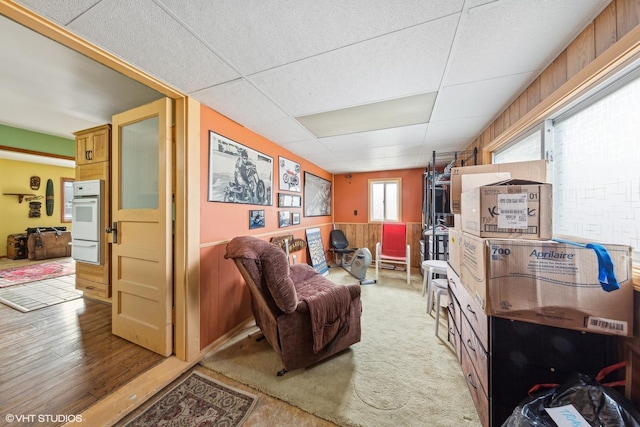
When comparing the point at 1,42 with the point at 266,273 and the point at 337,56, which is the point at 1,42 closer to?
the point at 337,56

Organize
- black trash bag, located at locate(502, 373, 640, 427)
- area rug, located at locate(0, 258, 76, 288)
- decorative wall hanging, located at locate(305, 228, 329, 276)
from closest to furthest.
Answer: black trash bag, located at locate(502, 373, 640, 427) → area rug, located at locate(0, 258, 76, 288) → decorative wall hanging, located at locate(305, 228, 329, 276)

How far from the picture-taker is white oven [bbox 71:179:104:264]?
2.62m

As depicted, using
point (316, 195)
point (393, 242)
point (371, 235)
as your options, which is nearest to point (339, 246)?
point (371, 235)

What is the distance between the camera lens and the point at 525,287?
3.22 ft

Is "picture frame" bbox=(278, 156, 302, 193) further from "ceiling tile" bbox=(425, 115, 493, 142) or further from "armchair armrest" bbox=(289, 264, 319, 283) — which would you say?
"ceiling tile" bbox=(425, 115, 493, 142)

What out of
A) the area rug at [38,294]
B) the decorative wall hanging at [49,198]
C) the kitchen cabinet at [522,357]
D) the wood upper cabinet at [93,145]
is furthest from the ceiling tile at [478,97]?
the decorative wall hanging at [49,198]

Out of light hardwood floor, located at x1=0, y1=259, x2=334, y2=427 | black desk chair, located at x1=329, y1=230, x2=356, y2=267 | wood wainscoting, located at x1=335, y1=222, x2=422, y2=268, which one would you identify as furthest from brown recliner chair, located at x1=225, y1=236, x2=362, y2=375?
wood wainscoting, located at x1=335, y1=222, x2=422, y2=268

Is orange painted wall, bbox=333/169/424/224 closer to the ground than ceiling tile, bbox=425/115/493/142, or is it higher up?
closer to the ground

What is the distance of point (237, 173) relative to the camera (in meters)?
2.29

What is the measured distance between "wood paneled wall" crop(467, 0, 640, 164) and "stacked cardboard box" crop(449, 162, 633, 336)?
734mm

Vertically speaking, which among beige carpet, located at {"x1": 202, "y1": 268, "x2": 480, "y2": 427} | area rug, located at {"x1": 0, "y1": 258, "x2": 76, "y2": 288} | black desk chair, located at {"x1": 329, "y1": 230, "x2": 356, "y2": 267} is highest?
black desk chair, located at {"x1": 329, "y1": 230, "x2": 356, "y2": 267}

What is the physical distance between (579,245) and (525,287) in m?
0.27

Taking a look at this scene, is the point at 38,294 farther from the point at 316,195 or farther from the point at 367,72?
the point at 367,72

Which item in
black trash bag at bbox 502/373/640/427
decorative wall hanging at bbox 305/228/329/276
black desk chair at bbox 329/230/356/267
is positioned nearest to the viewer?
black trash bag at bbox 502/373/640/427
